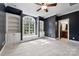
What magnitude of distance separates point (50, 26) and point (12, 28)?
4354mm

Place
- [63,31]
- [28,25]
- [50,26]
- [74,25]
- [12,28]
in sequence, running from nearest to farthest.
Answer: [12,28], [74,25], [28,25], [50,26], [63,31]

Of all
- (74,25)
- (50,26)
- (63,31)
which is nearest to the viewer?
(74,25)

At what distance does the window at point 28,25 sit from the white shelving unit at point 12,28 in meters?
1.94

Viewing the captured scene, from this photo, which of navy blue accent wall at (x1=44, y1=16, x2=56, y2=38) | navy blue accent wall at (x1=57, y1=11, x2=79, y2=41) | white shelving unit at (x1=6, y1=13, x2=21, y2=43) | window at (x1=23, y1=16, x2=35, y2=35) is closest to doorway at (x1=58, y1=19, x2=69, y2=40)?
navy blue accent wall at (x1=44, y1=16, x2=56, y2=38)

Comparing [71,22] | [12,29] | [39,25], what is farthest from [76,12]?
[12,29]

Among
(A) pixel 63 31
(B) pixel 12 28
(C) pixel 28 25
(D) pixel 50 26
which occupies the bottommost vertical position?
(A) pixel 63 31

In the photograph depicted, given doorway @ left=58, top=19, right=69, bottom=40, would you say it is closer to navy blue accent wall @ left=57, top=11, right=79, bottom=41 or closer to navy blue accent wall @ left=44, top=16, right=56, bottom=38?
navy blue accent wall @ left=44, top=16, right=56, bottom=38

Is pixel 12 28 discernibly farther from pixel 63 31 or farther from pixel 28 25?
pixel 63 31

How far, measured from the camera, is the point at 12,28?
621cm

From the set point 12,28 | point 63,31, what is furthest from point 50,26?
point 12,28

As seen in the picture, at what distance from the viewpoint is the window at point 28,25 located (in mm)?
8534

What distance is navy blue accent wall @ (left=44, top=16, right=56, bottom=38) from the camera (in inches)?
332

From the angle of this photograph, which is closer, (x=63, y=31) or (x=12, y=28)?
(x=12, y=28)

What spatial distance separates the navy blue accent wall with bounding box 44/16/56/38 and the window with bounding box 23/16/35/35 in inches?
64.8
